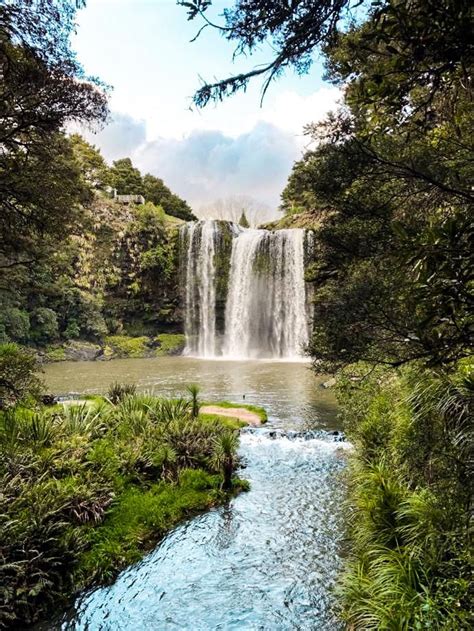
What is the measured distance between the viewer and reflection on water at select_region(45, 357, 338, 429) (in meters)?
13.8

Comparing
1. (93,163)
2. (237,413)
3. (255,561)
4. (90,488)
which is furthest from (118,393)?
(93,163)

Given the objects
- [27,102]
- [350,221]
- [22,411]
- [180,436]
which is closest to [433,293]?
[350,221]

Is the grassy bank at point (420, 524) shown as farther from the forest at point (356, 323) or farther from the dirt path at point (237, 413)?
the dirt path at point (237, 413)

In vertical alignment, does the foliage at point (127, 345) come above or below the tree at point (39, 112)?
below

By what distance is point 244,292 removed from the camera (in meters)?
30.7

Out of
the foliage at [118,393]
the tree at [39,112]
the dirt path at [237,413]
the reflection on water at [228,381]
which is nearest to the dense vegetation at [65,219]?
the tree at [39,112]

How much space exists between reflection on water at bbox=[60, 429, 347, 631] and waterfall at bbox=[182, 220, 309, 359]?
20.9m

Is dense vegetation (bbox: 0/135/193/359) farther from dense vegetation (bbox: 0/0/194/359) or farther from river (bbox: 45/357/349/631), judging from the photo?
river (bbox: 45/357/349/631)

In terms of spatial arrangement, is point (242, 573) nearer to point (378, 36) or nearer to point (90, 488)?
point (90, 488)

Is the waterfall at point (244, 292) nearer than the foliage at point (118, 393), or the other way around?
the foliage at point (118, 393)

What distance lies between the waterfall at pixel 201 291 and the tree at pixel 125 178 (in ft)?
53.6

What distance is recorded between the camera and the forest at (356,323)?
2.41 metres

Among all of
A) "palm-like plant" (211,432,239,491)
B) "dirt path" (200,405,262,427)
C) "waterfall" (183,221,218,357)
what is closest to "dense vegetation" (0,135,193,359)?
"waterfall" (183,221,218,357)

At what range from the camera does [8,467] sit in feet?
20.4
